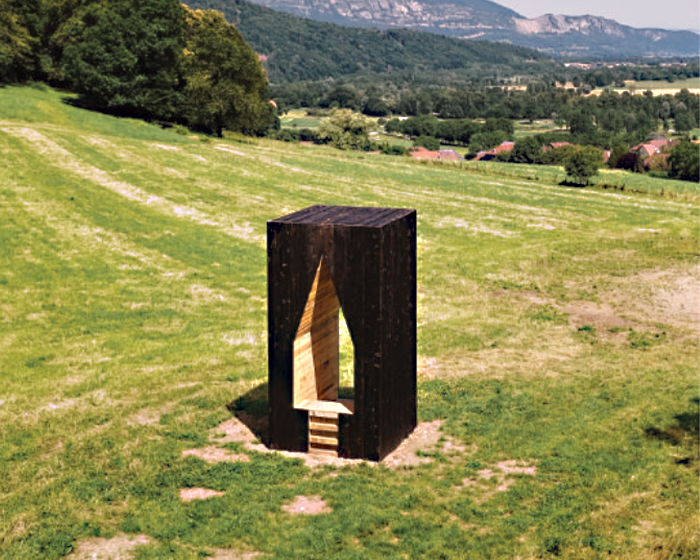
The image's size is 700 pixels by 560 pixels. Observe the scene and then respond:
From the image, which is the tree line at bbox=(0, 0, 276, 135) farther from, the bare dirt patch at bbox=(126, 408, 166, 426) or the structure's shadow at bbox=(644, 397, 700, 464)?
the structure's shadow at bbox=(644, 397, 700, 464)

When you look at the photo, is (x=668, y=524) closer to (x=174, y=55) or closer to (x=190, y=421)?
(x=190, y=421)

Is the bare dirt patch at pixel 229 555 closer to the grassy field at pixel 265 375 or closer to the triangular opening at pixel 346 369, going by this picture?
the grassy field at pixel 265 375

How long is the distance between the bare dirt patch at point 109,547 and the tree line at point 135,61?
60.5m

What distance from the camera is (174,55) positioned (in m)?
71.0

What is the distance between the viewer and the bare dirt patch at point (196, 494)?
1335cm

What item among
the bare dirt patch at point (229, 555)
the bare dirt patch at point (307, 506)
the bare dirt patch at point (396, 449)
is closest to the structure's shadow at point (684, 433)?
the bare dirt patch at point (396, 449)

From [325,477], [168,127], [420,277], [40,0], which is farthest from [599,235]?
[40,0]

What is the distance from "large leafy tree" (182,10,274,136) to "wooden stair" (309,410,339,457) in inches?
2325

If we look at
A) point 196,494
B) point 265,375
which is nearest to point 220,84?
point 265,375

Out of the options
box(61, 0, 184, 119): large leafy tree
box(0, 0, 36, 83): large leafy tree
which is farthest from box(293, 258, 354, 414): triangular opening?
box(0, 0, 36, 83): large leafy tree

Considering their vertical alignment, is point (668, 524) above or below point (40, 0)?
below

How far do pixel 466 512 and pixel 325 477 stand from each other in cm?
284

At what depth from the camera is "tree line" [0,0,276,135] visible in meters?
66.1

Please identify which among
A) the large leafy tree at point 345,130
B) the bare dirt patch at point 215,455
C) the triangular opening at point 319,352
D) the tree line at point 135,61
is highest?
the tree line at point 135,61
